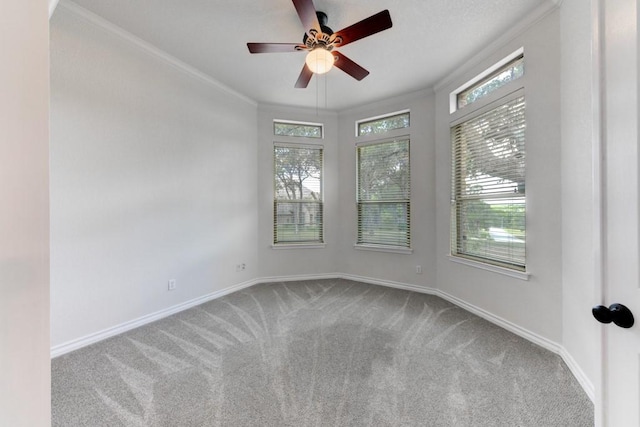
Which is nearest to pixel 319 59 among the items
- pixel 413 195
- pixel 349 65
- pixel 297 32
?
pixel 349 65

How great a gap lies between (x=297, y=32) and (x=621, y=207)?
2.64m

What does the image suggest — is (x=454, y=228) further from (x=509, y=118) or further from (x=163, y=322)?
(x=163, y=322)

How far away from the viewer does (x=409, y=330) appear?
2.60 m

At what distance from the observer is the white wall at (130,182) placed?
2.17 m

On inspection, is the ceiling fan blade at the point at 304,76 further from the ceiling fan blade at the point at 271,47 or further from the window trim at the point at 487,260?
the window trim at the point at 487,260

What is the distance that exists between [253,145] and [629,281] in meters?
4.05

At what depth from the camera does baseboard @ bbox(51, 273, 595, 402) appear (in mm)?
1957

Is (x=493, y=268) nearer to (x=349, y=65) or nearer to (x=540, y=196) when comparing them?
(x=540, y=196)

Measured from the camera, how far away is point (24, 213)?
0.48m

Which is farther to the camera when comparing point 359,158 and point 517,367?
point 359,158

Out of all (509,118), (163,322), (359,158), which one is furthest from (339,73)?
(163,322)

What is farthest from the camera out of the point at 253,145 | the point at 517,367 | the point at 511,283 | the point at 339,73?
the point at 253,145

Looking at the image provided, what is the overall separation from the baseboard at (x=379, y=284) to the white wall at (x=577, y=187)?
78mm

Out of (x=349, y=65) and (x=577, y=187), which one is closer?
(x=577, y=187)
